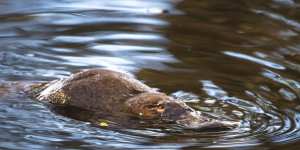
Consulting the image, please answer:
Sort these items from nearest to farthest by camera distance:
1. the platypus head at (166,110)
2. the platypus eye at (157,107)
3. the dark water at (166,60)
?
the dark water at (166,60) → the platypus head at (166,110) → the platypus eye at (157,107)

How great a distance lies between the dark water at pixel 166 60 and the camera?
4699 mm

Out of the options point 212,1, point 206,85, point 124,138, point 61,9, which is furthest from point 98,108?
point 212,1

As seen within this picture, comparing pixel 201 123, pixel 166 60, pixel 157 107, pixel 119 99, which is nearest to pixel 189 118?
pixel 201 123

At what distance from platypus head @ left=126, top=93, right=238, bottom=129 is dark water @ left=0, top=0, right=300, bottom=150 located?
0.46 ft

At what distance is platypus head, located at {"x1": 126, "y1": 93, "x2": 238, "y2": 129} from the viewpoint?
16.0 ft

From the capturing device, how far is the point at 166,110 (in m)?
5.02

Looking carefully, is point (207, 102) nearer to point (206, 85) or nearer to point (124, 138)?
point (206, 85)

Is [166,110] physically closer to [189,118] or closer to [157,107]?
[157,107]

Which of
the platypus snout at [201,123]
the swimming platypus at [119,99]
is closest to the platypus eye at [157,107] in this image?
the swimming platypus at [119,99]

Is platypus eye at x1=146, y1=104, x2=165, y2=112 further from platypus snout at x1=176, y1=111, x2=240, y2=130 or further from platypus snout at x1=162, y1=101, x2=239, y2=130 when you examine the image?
platypus snout at x1=176, y1=111, x2=240, y2=130

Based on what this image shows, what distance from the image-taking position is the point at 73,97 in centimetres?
529

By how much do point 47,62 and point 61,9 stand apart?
2.35 metres

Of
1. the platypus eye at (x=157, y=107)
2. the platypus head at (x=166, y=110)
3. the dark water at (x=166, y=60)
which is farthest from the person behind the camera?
the platypus eye at (x=157, y=107)

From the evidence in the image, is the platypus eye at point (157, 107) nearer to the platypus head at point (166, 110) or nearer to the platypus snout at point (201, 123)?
the platypus head at point (166, 110)
